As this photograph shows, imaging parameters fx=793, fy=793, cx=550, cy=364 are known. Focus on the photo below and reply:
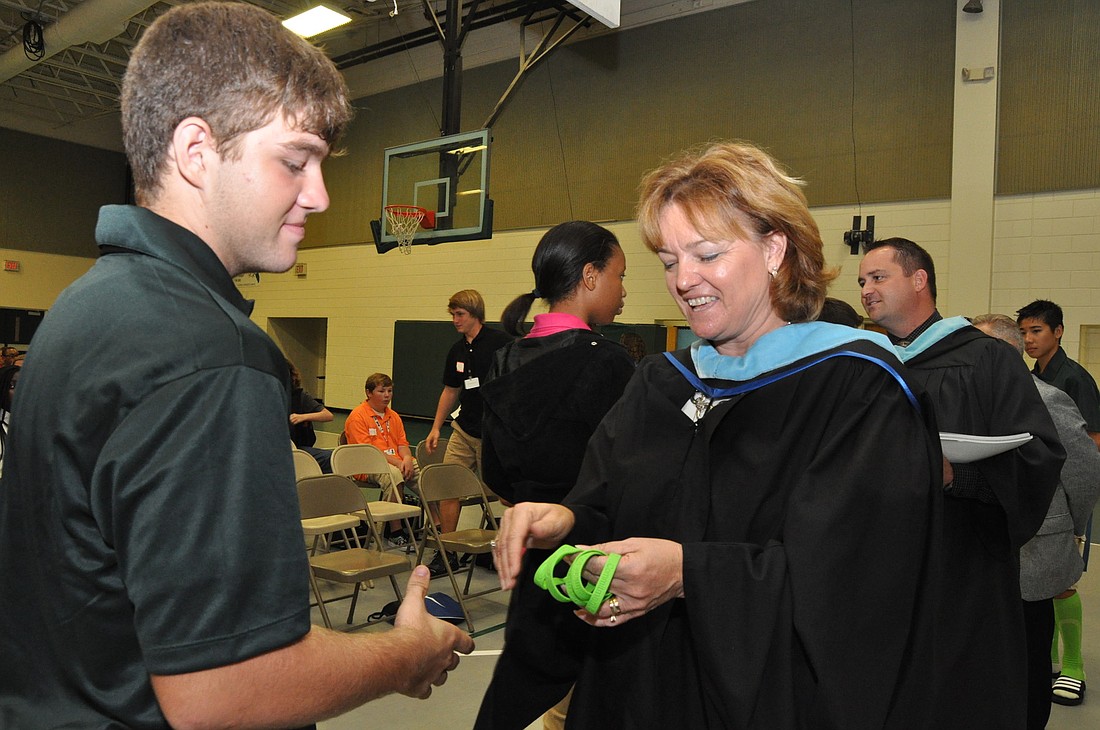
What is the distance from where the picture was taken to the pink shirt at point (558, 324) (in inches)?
102

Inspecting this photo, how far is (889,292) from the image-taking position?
2953 millimetres

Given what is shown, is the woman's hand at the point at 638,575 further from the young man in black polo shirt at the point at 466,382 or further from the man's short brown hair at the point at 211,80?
the young man in black polo shirt at the point at 466,382

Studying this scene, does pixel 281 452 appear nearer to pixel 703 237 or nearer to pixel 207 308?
pixel 207 308

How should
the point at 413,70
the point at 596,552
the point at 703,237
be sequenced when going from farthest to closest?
1. the point at 413,70
2. the point at 703,237
3. the point at 596,552

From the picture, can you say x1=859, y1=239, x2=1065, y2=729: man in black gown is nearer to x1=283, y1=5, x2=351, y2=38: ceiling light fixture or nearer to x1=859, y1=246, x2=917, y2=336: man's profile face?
x1=859, y1=246, x2=917, y2=336: man's profile face

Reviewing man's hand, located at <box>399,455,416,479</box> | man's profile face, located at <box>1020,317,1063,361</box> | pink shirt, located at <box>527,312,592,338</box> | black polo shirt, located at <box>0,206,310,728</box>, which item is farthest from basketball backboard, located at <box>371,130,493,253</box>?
black polo shirt, located at <box>0,206,310,728</box>

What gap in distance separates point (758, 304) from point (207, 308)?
1058 mm

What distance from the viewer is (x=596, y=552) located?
1.25 metres

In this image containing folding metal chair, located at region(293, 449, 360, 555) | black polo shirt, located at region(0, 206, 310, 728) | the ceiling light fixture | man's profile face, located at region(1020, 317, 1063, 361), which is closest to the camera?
black polo shirt, located at region(0, 206, 310, 728)

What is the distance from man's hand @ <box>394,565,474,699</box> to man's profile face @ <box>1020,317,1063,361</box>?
519 cm

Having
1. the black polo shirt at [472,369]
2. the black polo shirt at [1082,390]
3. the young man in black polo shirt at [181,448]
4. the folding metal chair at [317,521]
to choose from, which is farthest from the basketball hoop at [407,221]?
the young man in black polo shirt at [181,448]

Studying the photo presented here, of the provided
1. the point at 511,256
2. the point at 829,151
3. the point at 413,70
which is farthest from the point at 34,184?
the point at 829,151

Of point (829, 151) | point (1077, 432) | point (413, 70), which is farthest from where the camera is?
point (413, 70)

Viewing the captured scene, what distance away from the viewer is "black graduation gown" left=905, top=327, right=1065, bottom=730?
6.37 feet
